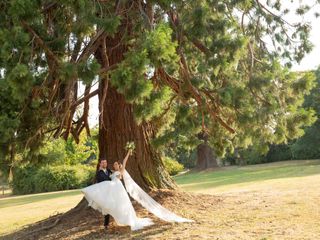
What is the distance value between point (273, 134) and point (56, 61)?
517cm

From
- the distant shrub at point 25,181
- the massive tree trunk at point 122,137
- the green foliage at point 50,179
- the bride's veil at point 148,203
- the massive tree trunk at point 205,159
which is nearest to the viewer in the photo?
the bride's veil at point 148,203

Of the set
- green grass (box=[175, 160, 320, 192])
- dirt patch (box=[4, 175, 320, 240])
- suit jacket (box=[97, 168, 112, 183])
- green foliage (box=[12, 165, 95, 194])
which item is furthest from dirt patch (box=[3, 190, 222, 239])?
green foliage (box=[12, 165, 95, 194])

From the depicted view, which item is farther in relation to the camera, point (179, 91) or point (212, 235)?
point (179, 91)

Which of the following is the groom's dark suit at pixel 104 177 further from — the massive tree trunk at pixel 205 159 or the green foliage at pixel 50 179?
the massive tree trunk at pixel 205 159

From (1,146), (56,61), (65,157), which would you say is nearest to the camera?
(56,61)

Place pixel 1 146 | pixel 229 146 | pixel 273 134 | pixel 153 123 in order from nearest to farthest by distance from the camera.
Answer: pixel 1 146, pixel 273 134, pixel 153 123, pixel 229 146

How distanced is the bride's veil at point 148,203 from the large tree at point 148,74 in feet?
4.53

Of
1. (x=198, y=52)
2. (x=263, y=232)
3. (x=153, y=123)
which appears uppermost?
(x=198, y=52)

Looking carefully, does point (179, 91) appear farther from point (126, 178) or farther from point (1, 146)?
point (1, 146)

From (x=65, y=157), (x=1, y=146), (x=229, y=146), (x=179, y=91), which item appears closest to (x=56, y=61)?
(x=1, y=146)

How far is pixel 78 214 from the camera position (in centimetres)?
1175

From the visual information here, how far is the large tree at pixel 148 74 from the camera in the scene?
782 cm

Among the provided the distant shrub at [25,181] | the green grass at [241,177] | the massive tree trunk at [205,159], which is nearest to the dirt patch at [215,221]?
the green grass at [241,177]

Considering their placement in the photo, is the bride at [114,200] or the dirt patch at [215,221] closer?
the dirt patch at [215,221]
